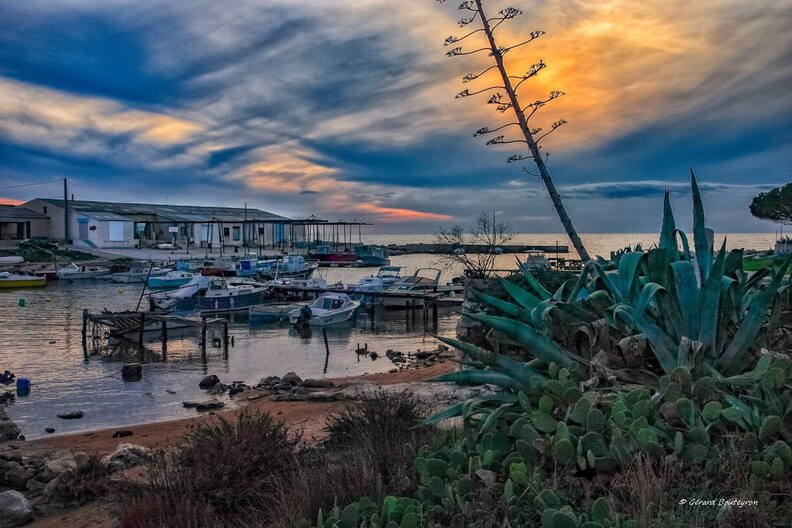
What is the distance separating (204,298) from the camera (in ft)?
129

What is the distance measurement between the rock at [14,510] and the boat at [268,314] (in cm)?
2909

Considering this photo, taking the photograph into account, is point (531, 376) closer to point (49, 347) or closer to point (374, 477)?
point (374, 477)

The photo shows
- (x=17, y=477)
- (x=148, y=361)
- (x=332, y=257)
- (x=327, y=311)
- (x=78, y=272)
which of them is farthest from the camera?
(x=332, y=257)

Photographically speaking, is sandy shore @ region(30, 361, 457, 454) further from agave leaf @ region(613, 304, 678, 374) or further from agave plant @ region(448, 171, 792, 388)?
agave leaf @ region(613, 304, 678, 374)

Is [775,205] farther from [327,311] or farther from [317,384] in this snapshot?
[317,384]

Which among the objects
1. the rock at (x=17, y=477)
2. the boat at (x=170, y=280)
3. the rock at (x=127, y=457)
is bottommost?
the rock at (x=17, y=477)

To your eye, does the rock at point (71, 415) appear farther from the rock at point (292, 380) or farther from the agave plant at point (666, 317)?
the agave plant at point (666, 317)

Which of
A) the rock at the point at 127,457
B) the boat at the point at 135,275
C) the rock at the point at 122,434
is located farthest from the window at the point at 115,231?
the rock at the point at 127,457

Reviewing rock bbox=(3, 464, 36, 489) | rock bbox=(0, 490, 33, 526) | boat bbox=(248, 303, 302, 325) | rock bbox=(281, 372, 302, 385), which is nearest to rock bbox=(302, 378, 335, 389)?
rock bbox=(281, 372, 302, 385)

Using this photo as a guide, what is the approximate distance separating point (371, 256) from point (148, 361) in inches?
2742

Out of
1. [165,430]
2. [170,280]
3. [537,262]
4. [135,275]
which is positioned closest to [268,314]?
[170,280]

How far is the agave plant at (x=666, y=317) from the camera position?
13.5 ft

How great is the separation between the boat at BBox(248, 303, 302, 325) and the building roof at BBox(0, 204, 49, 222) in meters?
55.9

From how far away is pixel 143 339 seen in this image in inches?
1136
